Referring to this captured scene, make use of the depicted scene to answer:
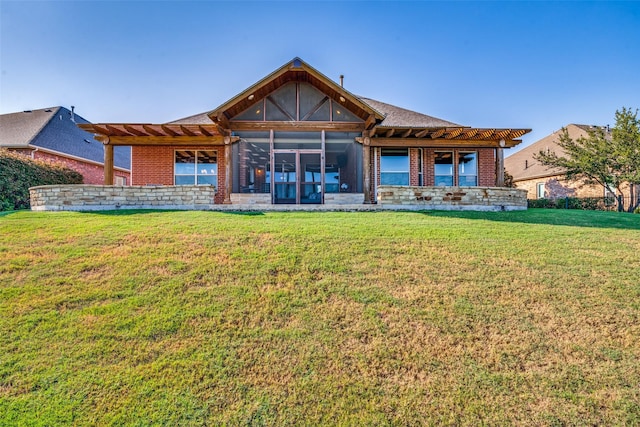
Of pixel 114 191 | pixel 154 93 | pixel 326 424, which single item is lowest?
pixel 326 424

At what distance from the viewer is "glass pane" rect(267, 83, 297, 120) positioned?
13938 mm

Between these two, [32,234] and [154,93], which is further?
[154,93]

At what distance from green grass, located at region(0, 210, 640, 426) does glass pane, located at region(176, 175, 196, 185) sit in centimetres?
805

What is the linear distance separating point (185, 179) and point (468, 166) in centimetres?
1306

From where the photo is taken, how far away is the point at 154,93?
50.1 feet

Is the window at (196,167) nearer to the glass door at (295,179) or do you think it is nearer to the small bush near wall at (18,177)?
the glass door at (295,179)

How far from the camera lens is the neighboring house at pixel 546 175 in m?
22.6

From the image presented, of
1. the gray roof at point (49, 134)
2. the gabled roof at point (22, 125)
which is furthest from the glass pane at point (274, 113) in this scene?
the gabled roof at point (22, 125)

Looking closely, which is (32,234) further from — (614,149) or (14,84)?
(614,149)

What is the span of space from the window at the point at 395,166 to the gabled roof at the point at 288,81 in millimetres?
2403

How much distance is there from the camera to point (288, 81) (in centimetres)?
1395

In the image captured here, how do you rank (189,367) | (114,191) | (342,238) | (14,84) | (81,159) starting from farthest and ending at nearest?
1. (81,159)
2. (14,84)
3. (114,191)
4. (342,238)
5. (189,367)

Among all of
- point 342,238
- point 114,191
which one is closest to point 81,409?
point 342,238

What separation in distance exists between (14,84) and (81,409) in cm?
1741
